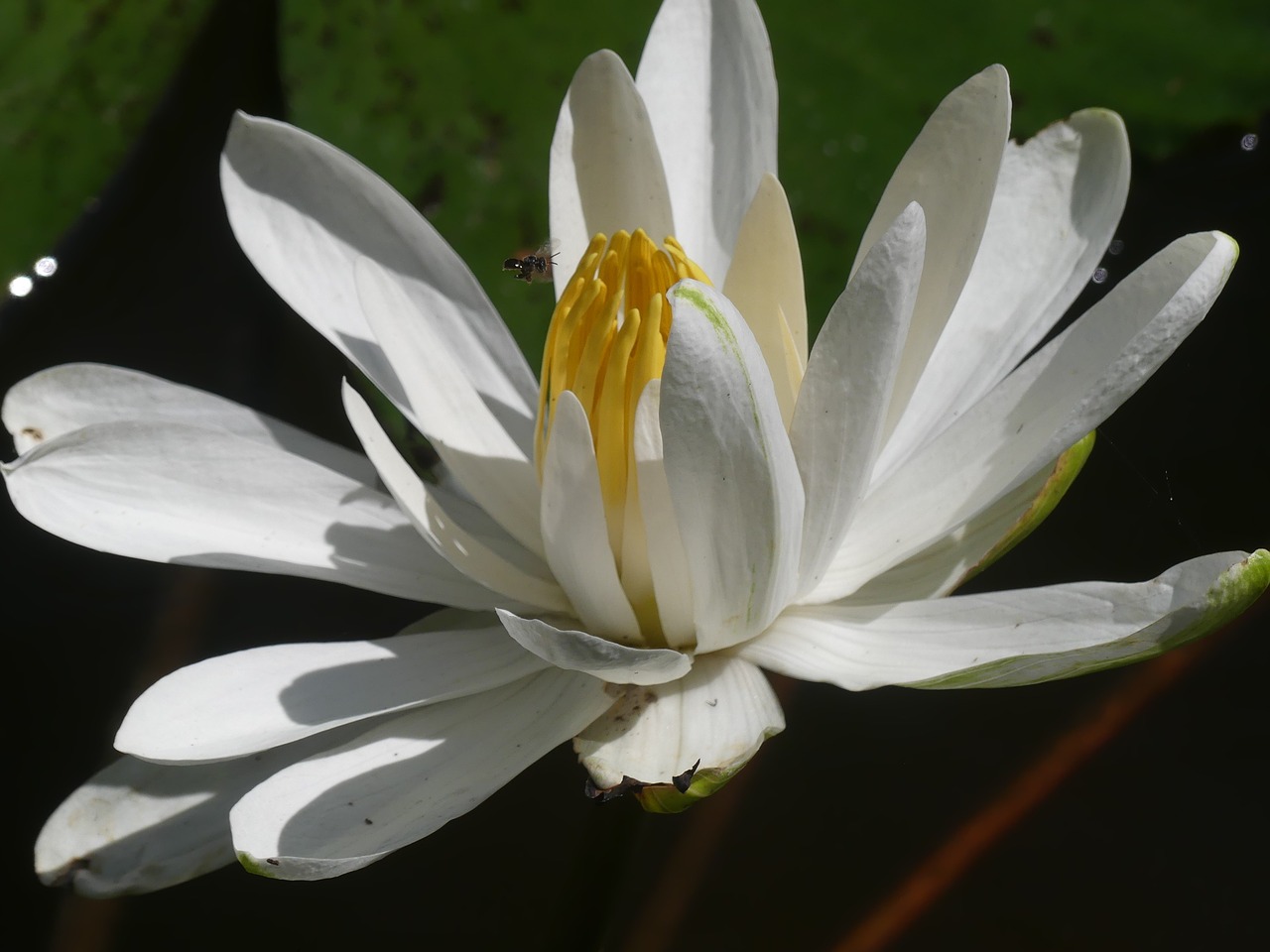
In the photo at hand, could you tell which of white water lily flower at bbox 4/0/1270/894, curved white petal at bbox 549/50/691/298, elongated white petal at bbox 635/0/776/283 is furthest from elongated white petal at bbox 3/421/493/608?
elongated white petal at bbox 635/0/776/283

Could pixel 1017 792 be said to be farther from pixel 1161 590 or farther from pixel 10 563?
pixel 10 563

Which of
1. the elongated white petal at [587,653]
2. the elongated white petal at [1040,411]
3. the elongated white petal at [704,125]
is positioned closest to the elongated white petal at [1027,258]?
the elongated white petal at [1040,411]

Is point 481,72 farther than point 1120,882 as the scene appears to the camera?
Yes

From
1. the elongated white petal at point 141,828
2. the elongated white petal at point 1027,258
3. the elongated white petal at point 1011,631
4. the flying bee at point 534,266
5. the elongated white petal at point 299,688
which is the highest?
the flying bee at point 534,266

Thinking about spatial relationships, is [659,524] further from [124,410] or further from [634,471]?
[124,410]

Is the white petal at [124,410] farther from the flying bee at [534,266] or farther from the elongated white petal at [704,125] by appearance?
the elongated white petal at [704,125]

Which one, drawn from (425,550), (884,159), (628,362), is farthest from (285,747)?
(884,159)
